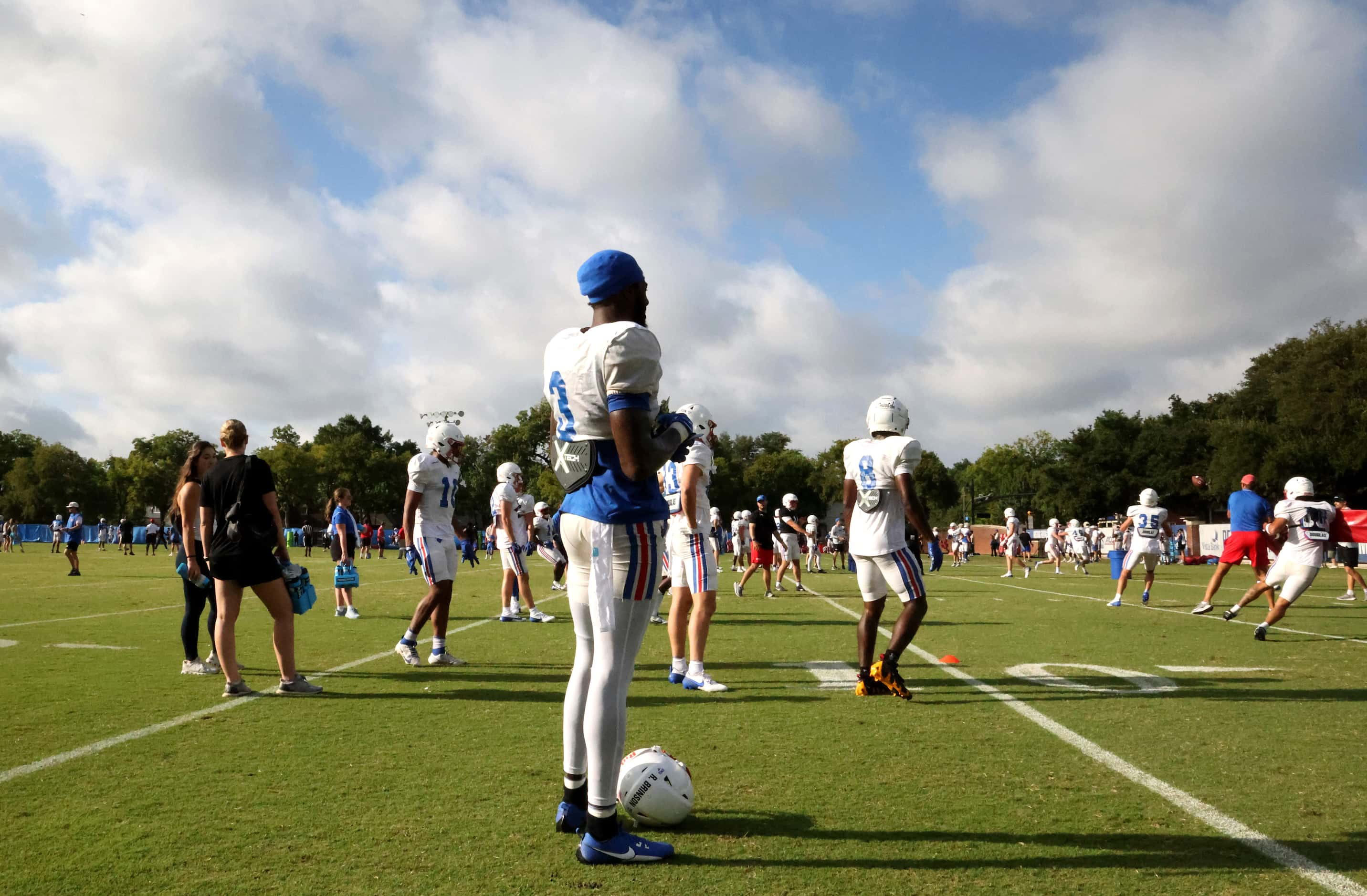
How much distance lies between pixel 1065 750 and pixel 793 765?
1599 mm

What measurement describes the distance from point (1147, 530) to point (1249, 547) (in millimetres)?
3461

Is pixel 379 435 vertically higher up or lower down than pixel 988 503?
higher up

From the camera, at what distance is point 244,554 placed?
726 centimetres

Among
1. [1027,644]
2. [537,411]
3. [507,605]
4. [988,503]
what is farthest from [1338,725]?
[988,503]

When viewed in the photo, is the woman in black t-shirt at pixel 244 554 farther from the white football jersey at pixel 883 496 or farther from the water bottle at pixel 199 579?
the white football jersey at pixel 883 496

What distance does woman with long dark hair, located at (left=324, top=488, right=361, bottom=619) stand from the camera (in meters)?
15.0

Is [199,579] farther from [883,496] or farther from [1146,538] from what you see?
[1146,538]

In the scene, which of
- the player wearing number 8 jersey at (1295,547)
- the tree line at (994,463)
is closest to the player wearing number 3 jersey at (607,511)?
the player wearing number 8 jersey at (1295,547)

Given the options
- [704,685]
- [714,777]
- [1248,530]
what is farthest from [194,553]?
[1248,530]

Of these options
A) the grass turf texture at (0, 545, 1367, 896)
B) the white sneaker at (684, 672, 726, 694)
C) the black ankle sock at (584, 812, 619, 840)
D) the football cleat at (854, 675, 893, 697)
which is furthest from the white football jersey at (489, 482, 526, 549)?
the black ankle sock at (584, 812, 619, 840)

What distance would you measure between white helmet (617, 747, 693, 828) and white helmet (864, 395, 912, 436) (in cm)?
416

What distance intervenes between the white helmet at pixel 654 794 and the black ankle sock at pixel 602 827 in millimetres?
405

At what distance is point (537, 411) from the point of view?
342 feet

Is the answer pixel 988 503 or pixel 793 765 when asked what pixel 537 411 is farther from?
pixel 793 765
